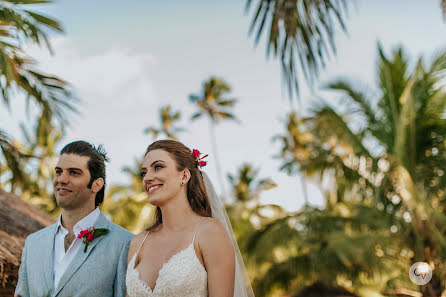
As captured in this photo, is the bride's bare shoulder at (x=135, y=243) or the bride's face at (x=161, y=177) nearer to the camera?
the bride's face at (x=161, y=177)

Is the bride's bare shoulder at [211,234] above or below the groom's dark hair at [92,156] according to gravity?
below

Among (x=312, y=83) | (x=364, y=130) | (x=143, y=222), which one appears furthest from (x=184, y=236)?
(x=143, y=222)

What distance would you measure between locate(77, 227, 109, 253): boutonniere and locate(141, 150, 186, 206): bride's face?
465 millimetres

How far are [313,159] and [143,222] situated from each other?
828 cm

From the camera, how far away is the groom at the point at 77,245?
10.5 ft

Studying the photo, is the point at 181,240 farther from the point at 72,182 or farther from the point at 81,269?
the point at 72,182

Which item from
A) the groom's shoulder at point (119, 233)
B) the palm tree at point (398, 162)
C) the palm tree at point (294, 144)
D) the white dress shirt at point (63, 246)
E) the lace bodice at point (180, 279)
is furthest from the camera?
the palm tree at point (294, 144)

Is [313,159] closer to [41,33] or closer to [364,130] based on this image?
[364,130]

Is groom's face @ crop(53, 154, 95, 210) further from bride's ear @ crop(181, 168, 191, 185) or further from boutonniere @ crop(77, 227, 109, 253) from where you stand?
bride's ear @ crop(181, 168, 191, 185)

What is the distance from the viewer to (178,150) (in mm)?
3377

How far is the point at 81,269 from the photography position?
320 cm

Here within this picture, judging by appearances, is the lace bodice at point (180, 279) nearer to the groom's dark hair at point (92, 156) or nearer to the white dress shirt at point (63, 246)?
the white dress shirt at point (63, 246)

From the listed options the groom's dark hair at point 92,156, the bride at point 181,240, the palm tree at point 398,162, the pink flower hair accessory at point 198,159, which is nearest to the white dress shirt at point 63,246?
the groom's dark hair at point 92,156

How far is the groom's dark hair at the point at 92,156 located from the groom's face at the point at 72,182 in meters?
0.03
